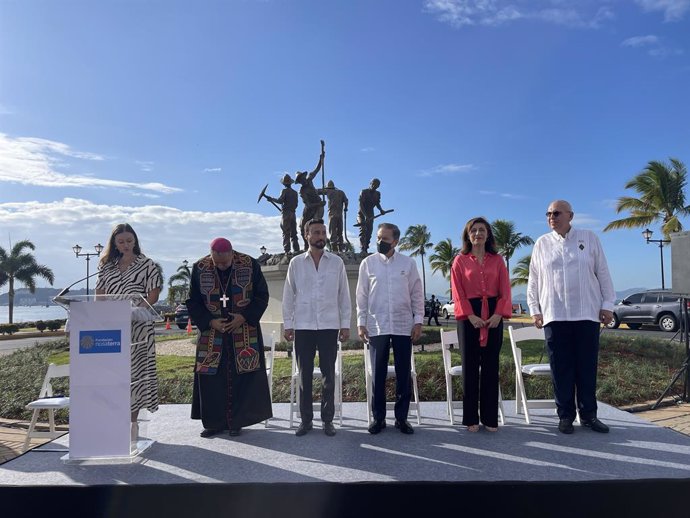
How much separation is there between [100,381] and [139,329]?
58 cm

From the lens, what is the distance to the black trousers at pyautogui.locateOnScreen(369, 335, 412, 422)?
4.56 m

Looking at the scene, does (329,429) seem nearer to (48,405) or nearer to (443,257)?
(48,405)

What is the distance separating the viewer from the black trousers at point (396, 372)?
15.0 feet

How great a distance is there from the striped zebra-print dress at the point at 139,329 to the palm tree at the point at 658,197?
2632 cm

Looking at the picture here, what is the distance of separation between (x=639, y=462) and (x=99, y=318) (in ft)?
13.3

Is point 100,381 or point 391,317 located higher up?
point 391,317

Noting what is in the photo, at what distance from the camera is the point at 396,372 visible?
4.61m

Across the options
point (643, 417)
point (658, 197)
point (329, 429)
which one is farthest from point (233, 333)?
point (658, 197)

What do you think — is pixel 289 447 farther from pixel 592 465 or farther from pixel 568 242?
pixel 568 242

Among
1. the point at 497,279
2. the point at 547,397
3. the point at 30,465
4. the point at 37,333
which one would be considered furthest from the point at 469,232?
the point at 37,333

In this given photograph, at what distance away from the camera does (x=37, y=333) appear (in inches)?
1085

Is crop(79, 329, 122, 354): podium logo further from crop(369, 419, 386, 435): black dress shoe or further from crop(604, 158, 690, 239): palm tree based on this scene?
crop(604, 158, 690, 239): palm tree

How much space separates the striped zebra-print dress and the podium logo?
1.09ft

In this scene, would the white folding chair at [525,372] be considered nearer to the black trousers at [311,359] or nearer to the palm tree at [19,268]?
the black trousers at [311,359]
